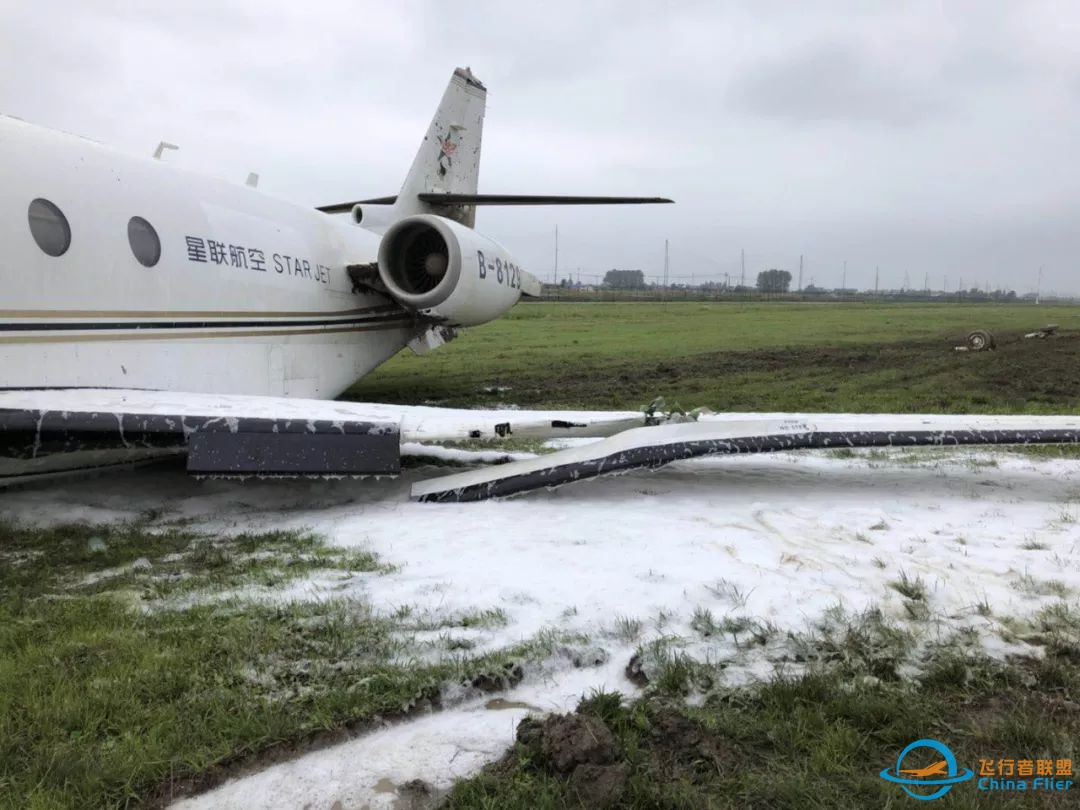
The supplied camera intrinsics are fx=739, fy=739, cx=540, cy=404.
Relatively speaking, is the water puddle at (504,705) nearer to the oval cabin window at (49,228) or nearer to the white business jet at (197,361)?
the white business jet at (197,361)

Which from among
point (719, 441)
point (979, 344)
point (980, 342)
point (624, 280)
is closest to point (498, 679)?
point (719, 441)

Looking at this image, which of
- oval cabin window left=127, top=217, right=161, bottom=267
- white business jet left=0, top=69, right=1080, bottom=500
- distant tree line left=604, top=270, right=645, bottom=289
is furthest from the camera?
distant tree line left=604, top=270, right=645, bottom=289

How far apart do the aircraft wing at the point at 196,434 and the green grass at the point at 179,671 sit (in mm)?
761

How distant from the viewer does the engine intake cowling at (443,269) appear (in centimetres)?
812

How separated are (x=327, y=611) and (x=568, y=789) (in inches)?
58.0

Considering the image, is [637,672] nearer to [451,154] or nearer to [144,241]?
[144,241]

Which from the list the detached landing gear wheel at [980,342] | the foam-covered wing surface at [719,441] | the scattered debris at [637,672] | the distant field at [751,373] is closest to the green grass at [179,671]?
the scattered debris at [637,672]

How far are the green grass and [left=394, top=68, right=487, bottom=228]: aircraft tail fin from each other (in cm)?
803

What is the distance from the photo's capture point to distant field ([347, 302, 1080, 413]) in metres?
9.79

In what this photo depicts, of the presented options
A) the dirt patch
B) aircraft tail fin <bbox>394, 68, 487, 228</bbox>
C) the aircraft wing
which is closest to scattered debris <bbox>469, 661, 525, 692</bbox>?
the dirt patch

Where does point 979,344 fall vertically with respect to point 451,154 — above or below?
below

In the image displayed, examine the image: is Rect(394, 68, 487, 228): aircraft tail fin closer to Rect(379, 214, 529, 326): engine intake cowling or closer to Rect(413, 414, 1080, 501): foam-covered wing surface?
Rect(379, 214, 529, 326): engine intake cowling

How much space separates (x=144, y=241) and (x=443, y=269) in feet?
12.0

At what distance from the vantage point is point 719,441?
4.64m
